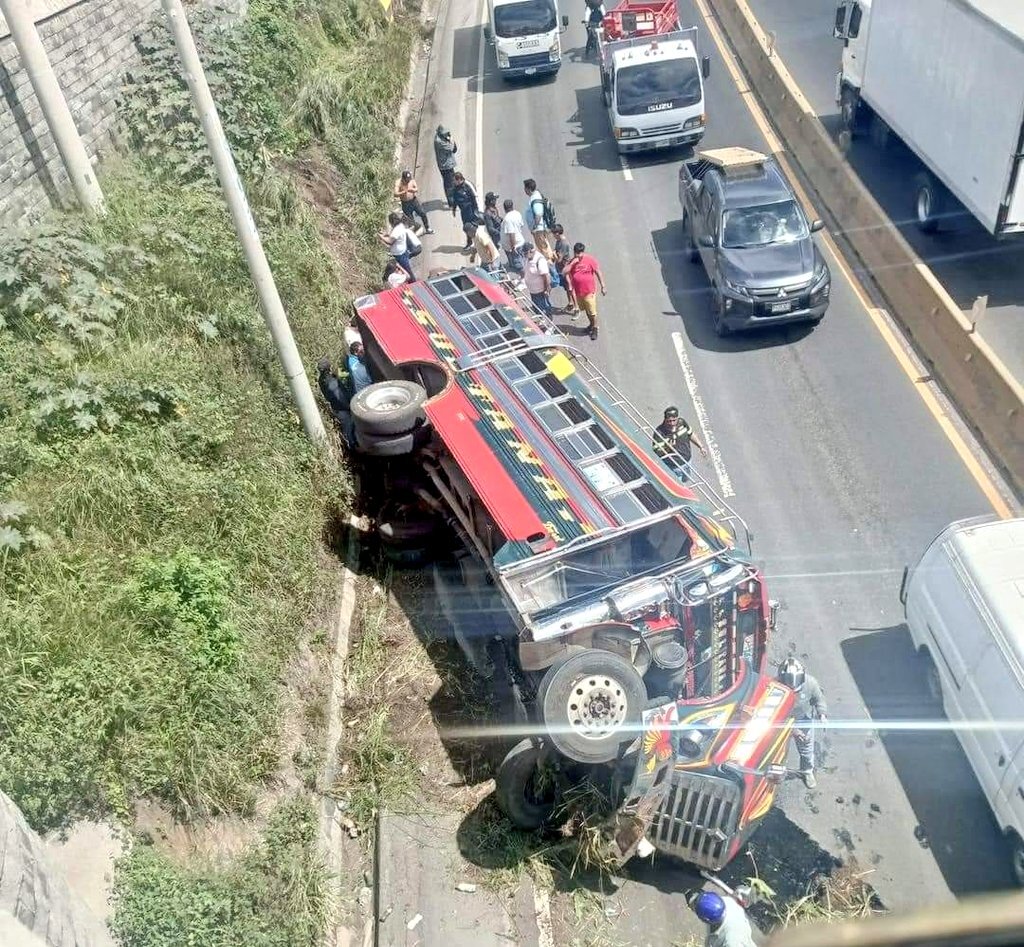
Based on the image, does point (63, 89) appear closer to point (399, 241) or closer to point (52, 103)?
point (52, 103)

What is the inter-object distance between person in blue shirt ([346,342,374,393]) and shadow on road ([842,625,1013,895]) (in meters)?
6.39

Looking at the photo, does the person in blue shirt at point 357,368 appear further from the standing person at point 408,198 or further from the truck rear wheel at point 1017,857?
the truck rear wheel at point 1017,857

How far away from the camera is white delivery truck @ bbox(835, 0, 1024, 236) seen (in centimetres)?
1198

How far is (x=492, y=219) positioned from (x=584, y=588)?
9.35 m

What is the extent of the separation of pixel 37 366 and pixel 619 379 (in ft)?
24.7

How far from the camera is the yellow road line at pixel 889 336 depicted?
1034 centimetres

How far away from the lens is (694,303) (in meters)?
14.4

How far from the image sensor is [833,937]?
121 cm

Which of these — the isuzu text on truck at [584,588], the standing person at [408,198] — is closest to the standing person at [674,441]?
the isuzu text on truck at [584,588]

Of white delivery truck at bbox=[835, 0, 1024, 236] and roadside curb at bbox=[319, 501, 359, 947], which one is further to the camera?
white delivery truck at bbox=[835, 0, 1024, 236]

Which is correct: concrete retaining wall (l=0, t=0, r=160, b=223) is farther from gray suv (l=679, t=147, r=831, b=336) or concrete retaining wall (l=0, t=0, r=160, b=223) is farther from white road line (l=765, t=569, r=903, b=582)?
white road line (l=765, t=569, r=903, b=582)

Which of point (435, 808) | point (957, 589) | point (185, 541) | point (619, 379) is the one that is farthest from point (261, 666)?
point (619, 379)

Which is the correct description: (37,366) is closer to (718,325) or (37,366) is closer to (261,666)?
(261,666)

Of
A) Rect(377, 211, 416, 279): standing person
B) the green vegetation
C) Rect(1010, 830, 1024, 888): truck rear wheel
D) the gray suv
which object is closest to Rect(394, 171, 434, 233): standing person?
Rect(377, 211, 416, 279): standing person
